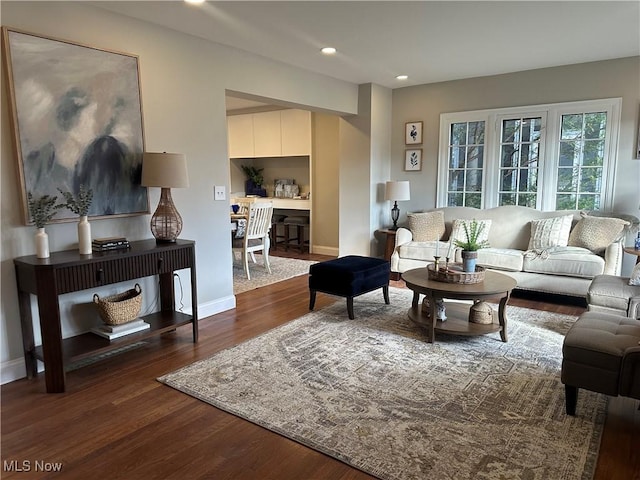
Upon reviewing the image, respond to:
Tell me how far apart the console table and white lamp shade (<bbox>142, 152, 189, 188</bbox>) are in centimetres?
47

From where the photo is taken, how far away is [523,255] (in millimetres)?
4676

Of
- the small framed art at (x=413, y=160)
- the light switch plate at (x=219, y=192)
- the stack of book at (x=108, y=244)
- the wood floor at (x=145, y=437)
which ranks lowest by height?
the wood floor at (x=145, y=437)

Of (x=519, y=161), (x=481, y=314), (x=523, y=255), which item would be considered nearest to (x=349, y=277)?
(x=481, y=314)

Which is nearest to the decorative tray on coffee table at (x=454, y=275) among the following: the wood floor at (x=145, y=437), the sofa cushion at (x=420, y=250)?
the wood floor at (x=145, y=437)

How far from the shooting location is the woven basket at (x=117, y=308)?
306cm

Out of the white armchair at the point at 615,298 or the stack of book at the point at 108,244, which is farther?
the white armchair at the point at 615,298

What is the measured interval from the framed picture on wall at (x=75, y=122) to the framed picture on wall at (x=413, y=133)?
3878 mm

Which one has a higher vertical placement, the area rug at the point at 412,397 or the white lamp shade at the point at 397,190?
the white lamp shade at the point at 397,190

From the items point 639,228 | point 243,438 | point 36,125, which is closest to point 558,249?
point 639,228

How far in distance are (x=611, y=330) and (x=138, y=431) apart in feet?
8.82

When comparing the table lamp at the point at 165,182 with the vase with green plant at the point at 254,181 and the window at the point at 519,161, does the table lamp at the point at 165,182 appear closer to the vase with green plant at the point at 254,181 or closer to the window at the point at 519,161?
the window at the point at 519,161

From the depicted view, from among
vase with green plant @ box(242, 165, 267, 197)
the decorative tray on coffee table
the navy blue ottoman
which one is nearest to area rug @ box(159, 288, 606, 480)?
the navy blue ottoman

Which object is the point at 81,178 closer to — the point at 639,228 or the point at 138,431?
the point at 138,431

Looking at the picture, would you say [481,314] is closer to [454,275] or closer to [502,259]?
[454,275]
